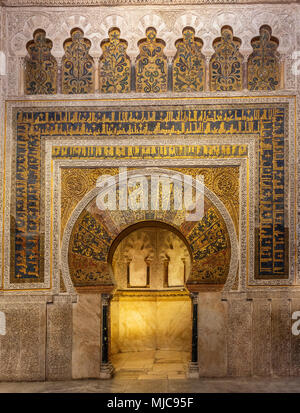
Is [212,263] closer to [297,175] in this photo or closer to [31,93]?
[297,175]

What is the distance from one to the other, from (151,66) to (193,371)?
14.4 feet

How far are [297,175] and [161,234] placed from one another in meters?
3.24

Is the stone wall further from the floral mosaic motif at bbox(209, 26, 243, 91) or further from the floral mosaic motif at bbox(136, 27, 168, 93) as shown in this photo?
the floral mosaic motif at bbox(136, 27, 168, 93)

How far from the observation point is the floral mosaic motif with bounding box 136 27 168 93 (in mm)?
7133

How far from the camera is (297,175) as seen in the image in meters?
6.94

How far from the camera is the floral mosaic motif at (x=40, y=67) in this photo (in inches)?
282

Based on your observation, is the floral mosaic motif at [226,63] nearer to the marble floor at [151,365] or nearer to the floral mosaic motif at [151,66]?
the floral mosaic motif at [151,66]

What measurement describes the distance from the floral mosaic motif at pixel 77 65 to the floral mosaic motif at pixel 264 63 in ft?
7.69

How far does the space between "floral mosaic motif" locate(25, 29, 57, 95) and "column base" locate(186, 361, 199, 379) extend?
4.38 m

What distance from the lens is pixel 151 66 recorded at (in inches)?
283

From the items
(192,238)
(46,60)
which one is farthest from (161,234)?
(46,60)

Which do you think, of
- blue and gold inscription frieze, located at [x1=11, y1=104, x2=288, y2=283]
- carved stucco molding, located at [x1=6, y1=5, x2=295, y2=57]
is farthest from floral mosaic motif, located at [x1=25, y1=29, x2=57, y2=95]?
blue and gold inscription frieze, located at [x1=11, y1=104, x2=288, y2=283]

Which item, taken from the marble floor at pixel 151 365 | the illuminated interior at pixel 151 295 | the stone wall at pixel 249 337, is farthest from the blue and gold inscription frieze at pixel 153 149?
the illuminated interior at pixel 151 295

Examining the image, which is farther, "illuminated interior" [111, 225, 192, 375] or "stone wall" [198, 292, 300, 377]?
"illuminated interior" [111, 225, 192, 375]
